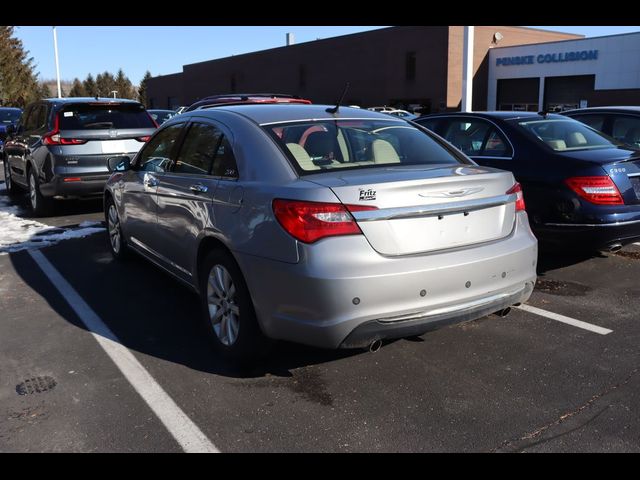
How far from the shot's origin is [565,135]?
623 cm

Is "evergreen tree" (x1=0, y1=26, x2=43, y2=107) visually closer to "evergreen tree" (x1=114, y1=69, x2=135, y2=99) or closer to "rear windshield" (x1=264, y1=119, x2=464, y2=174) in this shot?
"evergreen tree" (x1=114, y1=69, x2=135, y2=99)

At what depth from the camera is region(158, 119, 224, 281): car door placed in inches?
163

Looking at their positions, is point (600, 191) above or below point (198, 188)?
below

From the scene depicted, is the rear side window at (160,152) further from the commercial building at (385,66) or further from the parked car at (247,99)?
the commercial building at (385,66)

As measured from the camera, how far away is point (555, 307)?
5.00 meters

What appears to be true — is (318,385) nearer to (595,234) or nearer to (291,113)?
(291,113)

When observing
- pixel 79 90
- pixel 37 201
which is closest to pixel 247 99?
pixel 37 201

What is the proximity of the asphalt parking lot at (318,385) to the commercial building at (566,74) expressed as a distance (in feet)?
105

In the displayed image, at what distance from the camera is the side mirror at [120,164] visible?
5.94 meters

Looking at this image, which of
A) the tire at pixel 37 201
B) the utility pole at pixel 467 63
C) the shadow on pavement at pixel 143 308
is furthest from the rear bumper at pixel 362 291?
the utility pole at pixel 467 63

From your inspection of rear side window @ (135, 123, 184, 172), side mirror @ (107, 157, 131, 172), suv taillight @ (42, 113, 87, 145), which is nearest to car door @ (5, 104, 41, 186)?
suv taillight @ (42, 113, 87, 145)

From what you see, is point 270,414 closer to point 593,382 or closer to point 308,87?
point 593,382

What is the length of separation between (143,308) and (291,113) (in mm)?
2074
